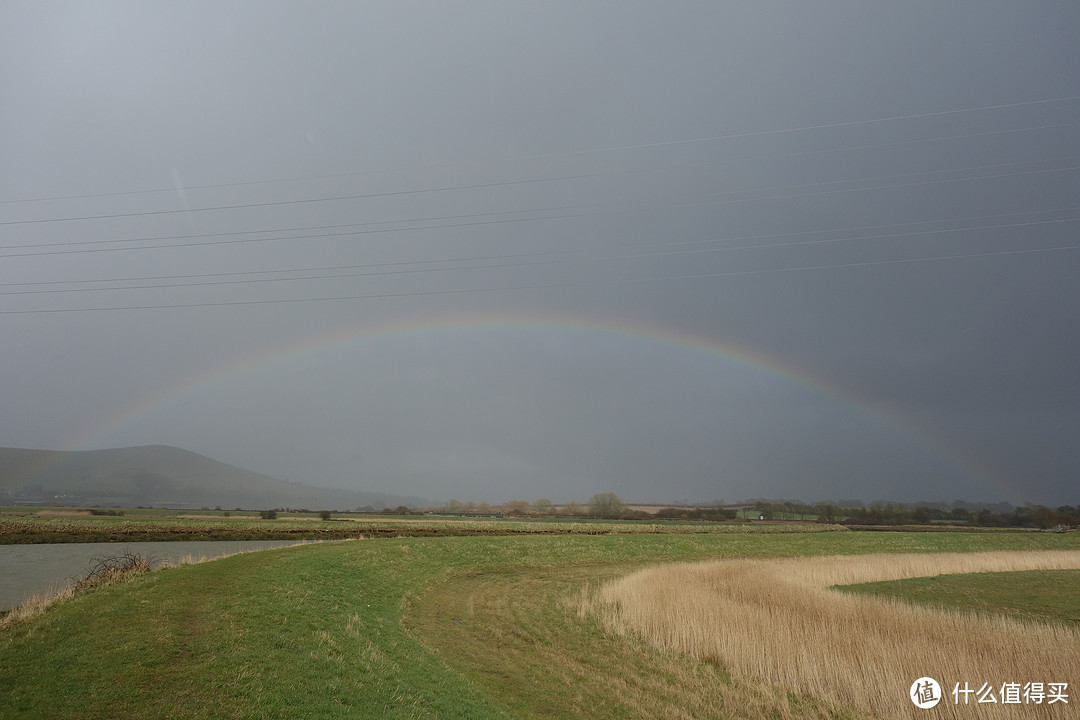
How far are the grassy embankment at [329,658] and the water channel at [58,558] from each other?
337 inches

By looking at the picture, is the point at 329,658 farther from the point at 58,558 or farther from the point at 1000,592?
the point at 1000,592

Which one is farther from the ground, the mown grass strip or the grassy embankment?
the grassy embankment

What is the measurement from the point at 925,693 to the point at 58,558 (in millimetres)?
48709

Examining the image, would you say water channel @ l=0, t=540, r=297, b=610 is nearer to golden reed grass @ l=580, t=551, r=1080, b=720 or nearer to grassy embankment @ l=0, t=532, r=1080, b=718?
grassy embankment @ l=0, t=532, r=1080, b=718

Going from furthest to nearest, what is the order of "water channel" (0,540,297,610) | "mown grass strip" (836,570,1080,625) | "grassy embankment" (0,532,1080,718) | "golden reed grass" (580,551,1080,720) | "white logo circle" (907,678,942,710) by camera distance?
"mown grass strip" (836,570,1080,625), "water channel" (0,540,297,610), "golden reed grass" (580,551,1080,720), "white logo circle" (907,678,942,710), "grassy embankment" (0,532,1080,718)

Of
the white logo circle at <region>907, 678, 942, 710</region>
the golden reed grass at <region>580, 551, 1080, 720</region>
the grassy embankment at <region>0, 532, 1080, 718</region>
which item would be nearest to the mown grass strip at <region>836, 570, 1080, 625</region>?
the golden reed grass at <region>580, 551, 1080, 720</region>

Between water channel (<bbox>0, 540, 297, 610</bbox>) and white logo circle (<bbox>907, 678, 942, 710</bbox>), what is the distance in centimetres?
2990

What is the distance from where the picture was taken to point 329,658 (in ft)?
47.4

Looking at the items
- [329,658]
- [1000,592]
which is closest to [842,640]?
[329,658]

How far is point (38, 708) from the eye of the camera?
993 cm

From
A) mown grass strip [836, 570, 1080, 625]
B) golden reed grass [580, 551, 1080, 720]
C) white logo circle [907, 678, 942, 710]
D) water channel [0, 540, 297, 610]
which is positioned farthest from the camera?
mown grass strip [836, 570, 1080, 625]

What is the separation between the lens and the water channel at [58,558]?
2586cm

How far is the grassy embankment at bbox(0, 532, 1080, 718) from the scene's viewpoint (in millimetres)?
11133

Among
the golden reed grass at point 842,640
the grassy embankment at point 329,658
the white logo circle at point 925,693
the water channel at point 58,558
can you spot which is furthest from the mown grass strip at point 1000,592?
the water channel at point 58,558
